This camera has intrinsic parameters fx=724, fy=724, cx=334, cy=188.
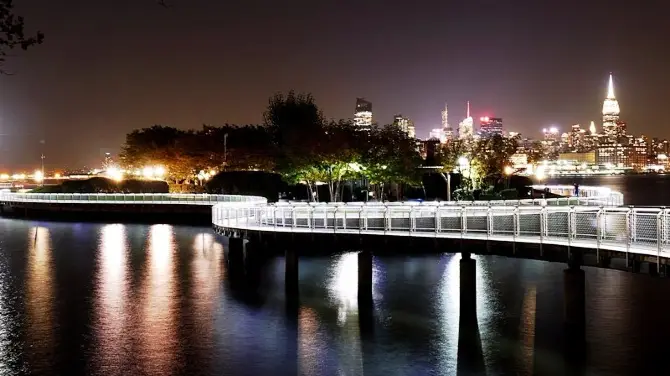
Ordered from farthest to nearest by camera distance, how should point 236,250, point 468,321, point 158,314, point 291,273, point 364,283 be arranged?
point 236,250 → point 291,273 → point 364,283 → point 158,314 → point 468,321

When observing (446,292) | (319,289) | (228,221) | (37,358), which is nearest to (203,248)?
(228,221)

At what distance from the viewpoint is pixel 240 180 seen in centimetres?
8694

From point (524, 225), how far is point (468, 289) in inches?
143

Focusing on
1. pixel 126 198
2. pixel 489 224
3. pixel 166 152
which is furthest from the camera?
pixel 166 152

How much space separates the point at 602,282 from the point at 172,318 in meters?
23.7

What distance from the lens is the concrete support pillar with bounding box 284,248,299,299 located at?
35812 mm

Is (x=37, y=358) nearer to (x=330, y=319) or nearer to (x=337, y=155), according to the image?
(x=330, y=319)

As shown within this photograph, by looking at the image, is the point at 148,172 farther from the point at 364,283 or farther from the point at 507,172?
the point at 364,283

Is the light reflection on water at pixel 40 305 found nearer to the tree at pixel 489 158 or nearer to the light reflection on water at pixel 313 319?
the light reflection on water at pixel 313 319

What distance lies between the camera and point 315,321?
31656 mm

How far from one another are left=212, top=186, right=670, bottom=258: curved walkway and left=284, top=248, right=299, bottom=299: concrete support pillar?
56.5 inches

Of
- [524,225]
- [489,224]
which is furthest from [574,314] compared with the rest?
[489,224]

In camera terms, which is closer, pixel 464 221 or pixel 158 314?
pixel 464 221

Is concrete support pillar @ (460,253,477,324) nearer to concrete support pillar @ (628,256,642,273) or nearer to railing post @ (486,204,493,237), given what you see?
railing post @ (486,204,493,237)
